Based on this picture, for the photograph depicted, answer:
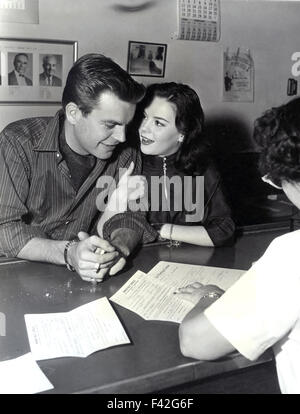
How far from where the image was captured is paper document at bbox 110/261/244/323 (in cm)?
125

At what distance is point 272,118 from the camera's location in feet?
3.34

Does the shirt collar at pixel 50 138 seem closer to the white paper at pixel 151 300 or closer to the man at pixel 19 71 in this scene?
the white paper at pixel 151 300

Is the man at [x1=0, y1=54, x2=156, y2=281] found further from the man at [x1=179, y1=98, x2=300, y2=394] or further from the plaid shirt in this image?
the man at [x1=179, y1=98, x2=300, y2=394]

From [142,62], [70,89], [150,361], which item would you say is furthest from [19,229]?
[142,62]

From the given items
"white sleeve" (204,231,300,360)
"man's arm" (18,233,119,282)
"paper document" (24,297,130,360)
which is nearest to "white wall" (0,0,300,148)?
"man's arm" (18,233,119,282)

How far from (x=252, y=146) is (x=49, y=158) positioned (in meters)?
1.99

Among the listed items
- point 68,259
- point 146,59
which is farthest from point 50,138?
point 146,59

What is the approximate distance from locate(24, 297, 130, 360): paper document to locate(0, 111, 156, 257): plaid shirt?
20.4 inches

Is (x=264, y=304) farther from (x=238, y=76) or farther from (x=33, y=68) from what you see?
(x=238, y=76)

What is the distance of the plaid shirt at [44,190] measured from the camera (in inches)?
68.2

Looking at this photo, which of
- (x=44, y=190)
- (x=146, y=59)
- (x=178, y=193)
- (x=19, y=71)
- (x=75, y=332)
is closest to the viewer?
(x=75, y=332)

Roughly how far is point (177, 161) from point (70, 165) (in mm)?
513

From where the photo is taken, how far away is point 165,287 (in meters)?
1.40

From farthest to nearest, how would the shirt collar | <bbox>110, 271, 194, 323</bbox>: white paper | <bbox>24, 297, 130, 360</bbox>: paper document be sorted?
1. the shirt collar
2. <bbox>110, 271, 194, 323</bbox>: white paper
3. <bbox>24, 297, 130, 360</bbox>: paper document
